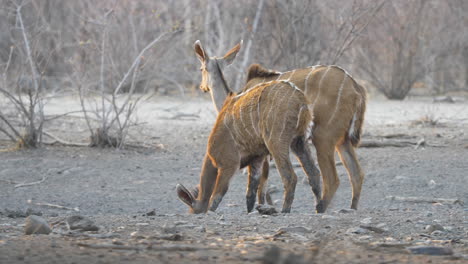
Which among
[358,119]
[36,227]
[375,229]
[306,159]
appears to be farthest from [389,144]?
[36,227]

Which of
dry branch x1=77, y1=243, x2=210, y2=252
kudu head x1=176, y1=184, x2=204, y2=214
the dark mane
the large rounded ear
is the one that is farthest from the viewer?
the large rounded ear

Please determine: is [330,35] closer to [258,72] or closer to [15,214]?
[258,72]

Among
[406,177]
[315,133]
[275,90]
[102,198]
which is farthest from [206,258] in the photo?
[406,177]

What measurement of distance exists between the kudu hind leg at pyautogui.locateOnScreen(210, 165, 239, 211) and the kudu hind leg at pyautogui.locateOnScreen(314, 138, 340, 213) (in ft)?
2.50

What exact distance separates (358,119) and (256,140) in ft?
3.55

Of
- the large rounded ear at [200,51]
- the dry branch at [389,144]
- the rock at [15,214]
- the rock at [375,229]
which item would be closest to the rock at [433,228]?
the rock at [375,229]

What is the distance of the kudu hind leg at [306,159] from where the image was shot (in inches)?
261

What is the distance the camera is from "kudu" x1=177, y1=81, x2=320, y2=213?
6.29 m

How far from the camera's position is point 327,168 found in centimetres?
695

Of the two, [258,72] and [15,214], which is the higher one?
[258,72]

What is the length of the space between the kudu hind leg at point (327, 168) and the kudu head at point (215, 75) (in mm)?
1720

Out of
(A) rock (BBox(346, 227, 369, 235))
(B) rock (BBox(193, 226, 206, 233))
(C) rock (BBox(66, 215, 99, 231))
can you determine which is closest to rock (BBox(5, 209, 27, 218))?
(C) rock (BBox(66, 215, 99, 231))

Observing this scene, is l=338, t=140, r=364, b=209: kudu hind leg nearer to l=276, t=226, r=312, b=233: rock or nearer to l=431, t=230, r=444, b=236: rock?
l=431, t=230, r=444, b=236: rock

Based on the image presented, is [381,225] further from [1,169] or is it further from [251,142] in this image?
[1,169]
